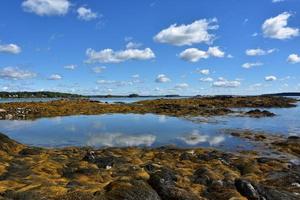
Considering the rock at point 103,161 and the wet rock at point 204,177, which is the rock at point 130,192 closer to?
the wet rock at point 204,177

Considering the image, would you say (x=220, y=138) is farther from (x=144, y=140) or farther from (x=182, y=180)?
(x=182, y=180)

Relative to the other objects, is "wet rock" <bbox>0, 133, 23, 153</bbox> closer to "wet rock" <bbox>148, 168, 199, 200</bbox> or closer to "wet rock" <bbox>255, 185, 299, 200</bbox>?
"wet rock" <bbox>148, 168, 199, 200</bbox>

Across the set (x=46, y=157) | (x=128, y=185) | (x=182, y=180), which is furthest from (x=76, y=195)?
(x=46, y=157)

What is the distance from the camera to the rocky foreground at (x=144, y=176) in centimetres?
1332

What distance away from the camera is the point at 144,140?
33.7 metres

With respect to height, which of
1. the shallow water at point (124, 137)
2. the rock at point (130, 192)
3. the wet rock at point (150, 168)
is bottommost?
the shallow water at point (124, 137)

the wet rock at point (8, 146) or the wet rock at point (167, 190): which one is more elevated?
the wet rock at point (8, 146)

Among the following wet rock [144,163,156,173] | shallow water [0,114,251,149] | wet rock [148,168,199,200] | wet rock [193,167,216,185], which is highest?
wet rock [148,168,199,200]

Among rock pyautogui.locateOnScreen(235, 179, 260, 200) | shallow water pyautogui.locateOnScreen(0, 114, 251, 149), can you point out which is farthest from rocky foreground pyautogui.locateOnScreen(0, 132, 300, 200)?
shallow water pyautogui.locateOnScreen(0, 114, 251, 149)

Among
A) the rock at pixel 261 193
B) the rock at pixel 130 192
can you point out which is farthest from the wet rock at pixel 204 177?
the rock at pixel 130 192

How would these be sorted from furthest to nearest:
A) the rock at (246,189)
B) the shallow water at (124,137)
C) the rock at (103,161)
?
the shallow water at (124,137) < the rock at (103,161) < the rock at (246,189)

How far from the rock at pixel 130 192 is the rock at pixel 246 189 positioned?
378 centimetres

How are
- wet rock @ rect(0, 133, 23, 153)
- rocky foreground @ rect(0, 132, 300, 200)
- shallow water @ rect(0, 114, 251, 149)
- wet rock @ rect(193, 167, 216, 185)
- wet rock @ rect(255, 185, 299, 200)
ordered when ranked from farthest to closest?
shallow water @ rect(0, 114, 251, 149) → wet rock @ rect(0, 133, 23, 153) → wet rock @ rect(193, 167, 216, 185) → wet rock @ rect(255, 185, 299, 200) → rocky foreground @ rect(0, 132, 300, 200)

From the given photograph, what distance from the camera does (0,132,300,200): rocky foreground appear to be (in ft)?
43.7
